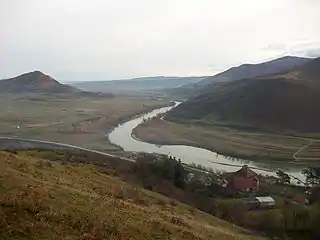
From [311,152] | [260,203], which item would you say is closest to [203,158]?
[311,152]

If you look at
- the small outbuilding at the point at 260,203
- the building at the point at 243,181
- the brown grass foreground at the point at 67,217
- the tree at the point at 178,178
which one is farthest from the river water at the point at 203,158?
the brown grass foreground at the point at 67,217

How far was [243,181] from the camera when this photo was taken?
70.6m

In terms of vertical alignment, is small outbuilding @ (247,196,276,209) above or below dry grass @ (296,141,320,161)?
above

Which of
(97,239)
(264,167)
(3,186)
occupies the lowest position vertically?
(264,167)

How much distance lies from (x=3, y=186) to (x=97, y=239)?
611 centimetres

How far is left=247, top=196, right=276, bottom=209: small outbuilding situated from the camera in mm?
57475

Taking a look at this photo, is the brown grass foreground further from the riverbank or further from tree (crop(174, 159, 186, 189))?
the riverbank

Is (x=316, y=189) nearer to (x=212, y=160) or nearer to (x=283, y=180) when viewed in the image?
(x=283, y=180)

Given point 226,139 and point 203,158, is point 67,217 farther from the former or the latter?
point 226,139

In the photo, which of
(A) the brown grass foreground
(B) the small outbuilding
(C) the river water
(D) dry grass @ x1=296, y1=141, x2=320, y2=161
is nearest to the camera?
(A) the brown grass foreground

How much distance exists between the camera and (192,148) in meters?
124

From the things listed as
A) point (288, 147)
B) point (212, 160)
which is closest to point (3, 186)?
point (212, 160)

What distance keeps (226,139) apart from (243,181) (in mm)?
70493

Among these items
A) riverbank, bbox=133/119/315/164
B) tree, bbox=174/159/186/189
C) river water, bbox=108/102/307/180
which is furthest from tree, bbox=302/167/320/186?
tree, bbox=174/159/186/189
